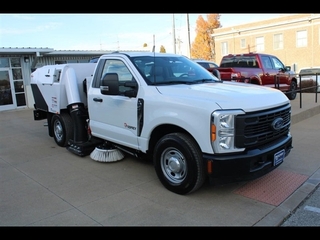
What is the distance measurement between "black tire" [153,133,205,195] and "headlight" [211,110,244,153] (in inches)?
12.2

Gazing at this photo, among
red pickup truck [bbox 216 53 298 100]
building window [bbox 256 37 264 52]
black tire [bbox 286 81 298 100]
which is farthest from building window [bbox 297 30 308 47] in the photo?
red pickup truck [bbox 216 53 298 100]

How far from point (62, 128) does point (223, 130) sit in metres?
4.35

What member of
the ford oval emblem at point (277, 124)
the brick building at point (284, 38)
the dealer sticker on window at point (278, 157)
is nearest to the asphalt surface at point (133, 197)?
the dealer sticker on window at point (278, 157)

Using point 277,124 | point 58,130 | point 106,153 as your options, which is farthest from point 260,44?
point 277,124

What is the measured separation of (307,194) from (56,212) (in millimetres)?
3388

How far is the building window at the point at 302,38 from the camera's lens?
30322mm

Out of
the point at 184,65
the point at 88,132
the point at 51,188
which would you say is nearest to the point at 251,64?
the point at 184,65

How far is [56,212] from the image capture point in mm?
3705

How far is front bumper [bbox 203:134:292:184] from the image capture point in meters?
3.59

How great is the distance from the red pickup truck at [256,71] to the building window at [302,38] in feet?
70.3

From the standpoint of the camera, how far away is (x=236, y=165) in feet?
11.8

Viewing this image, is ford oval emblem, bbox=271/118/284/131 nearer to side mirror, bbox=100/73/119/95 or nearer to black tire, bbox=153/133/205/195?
black tire, bbox=153/133/205/195

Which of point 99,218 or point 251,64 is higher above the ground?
point 251,64
